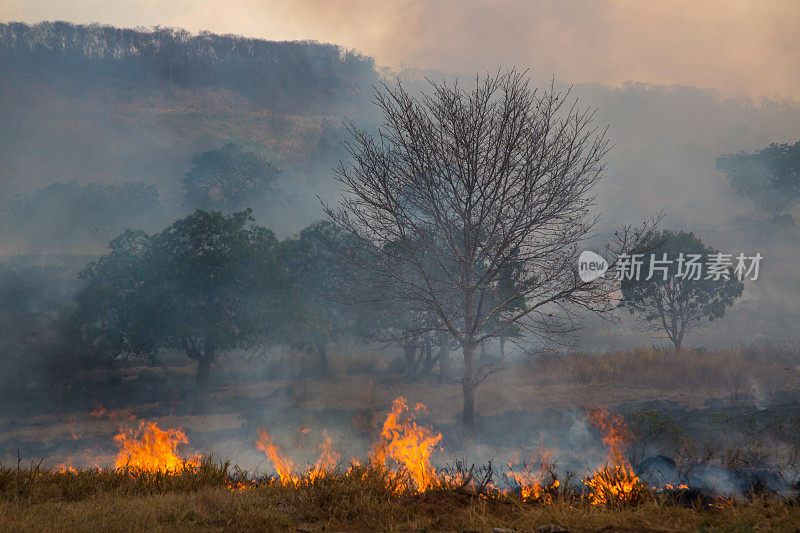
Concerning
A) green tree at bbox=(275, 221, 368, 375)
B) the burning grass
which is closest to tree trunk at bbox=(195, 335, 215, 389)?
green tree at bbox=(275, 221, 368, 375)

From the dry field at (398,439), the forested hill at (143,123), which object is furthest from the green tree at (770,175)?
the forested hill at (143,123)

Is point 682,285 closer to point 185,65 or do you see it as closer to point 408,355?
point 408,355

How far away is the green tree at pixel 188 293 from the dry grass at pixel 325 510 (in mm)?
14895

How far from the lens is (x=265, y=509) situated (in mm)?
5418

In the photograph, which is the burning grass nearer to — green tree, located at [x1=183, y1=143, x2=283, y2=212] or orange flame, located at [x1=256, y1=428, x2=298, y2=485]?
orange flame, located at [x1=256, y1=428, x2=298, y2=485]

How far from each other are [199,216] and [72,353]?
8.48 m

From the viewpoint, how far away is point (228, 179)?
53.1 meters

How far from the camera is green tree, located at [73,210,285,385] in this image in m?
21.2

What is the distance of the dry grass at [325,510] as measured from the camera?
16.1ft

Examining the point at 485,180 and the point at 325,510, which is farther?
the point at 485,180

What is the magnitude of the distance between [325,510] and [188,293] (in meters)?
18.0

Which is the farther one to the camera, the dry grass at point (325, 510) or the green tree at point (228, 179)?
the green tree at point (228, 179)

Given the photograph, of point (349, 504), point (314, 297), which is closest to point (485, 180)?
point (349, 504)

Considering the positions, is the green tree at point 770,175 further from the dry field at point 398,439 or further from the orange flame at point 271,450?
the orange flame at point 271,450
